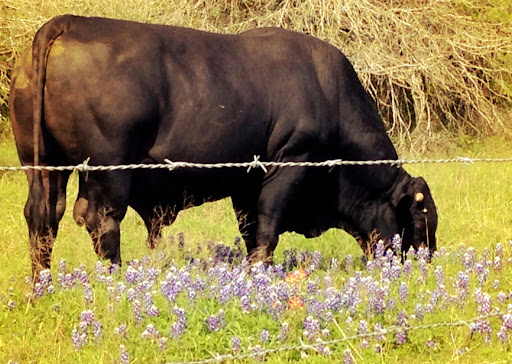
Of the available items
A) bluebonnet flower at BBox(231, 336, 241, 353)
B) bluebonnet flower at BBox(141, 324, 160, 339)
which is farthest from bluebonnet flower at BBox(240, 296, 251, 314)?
bluebonnet flower at BBox(141, 324, 160, 339)

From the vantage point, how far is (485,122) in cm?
1558

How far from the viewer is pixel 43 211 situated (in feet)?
18.7

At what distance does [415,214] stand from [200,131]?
2.21 meters

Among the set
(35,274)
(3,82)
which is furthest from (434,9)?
(35,274)

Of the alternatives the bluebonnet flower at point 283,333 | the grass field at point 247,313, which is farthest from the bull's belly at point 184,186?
the bluebonnet flower at point 283,333

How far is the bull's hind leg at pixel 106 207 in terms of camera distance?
227 inches

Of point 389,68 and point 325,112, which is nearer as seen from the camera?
point 325,112

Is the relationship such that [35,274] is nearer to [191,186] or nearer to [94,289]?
[94,289]

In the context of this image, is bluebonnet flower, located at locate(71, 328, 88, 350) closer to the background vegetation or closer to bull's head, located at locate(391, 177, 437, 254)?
the background vegetation

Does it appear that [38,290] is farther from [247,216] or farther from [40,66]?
[247,216]

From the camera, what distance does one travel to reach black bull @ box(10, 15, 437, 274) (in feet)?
18.6

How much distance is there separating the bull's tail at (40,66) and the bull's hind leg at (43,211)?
289 mm

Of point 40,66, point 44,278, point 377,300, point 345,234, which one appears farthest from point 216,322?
point 345,234

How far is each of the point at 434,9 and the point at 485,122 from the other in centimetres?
242
